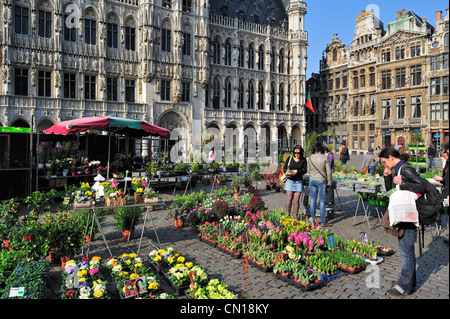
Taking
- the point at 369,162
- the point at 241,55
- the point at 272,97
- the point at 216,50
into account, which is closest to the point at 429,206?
the point at 369,162

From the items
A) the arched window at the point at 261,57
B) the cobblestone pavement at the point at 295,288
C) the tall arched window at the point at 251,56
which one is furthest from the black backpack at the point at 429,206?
the arched window at the point at 261,57

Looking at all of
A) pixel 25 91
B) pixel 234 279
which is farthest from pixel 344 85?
pixel 234 279

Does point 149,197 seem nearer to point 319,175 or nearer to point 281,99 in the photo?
point 319,175

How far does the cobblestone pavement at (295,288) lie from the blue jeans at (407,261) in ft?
0.49

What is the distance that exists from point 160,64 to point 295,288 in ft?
93.2

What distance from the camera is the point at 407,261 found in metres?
4.41

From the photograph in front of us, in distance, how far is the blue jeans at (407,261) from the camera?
14.2 ft

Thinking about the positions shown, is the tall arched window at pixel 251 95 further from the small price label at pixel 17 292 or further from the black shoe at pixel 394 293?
the small price label at pixel 17 292

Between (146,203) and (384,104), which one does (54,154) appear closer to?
(146,203)

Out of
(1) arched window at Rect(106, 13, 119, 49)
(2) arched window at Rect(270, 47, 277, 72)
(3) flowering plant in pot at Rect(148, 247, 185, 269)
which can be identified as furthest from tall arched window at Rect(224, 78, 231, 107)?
(3) flowering plant in pot at Rect(148, 247, 185, 269)

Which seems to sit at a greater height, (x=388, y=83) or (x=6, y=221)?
(x=388, y=83)

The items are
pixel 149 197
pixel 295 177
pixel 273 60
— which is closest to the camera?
pixel 149 197

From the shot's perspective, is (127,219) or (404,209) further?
(127,219)

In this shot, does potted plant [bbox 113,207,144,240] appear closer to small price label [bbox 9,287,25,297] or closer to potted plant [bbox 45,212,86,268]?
potted plant [bbox 45,212,86,268]
